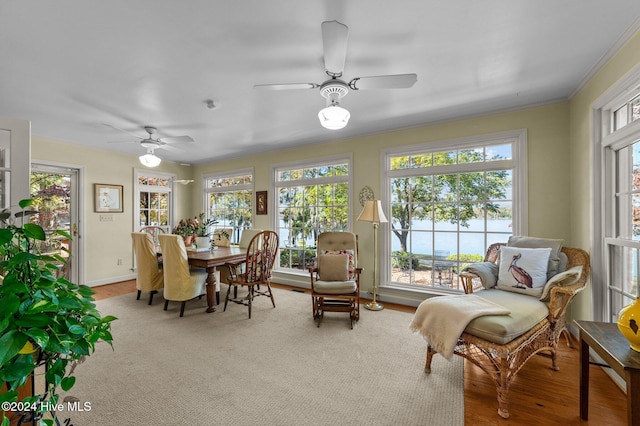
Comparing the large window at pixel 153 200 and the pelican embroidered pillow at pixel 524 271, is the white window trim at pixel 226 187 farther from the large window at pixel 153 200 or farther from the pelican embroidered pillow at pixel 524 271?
the pelican embroidered pillow at pixel 524 271

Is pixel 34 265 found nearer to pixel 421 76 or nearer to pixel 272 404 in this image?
pixel 272 404

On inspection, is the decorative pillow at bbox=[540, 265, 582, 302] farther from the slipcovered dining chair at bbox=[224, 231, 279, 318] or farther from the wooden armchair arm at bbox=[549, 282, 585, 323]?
the slipcovered dining chair at bbox=[224, 231, 279, 318]

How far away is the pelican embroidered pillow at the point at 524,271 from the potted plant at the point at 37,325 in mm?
2958

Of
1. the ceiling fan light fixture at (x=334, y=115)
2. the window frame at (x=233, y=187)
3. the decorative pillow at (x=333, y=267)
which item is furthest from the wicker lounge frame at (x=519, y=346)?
the window frame at (x=233, y=187)

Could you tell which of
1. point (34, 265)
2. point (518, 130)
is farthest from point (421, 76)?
point (34, 265)

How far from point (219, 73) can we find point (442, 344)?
9.16ft

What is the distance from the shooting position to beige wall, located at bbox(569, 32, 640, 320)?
7.50ft

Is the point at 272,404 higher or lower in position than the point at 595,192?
lower

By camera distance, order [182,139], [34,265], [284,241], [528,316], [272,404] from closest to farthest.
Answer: [34,265] < [272,404] < [528,316] < [182,139] < [284,241]

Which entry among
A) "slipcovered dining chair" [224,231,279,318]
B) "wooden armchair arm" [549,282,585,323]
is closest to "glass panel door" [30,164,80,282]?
"slipcovered dining chair" [224,231,279,318]

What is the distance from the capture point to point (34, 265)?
2.76 ft

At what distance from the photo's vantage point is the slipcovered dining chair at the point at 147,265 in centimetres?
376

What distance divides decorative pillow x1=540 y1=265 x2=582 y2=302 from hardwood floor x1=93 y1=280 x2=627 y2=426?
56 centimetres

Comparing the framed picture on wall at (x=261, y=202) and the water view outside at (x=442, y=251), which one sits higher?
the framed picture on wall at (x=261, y=202)
